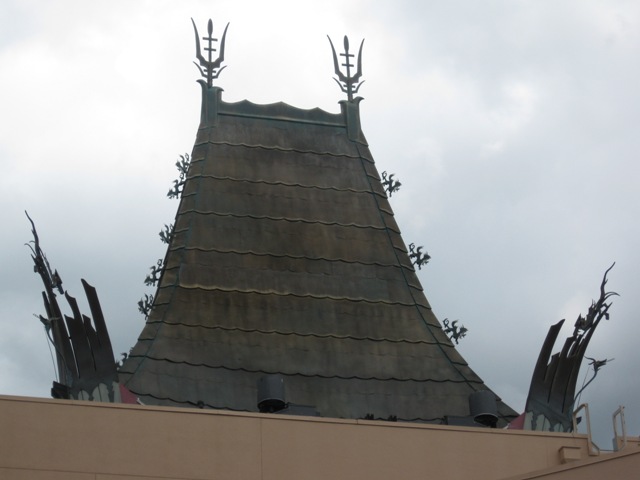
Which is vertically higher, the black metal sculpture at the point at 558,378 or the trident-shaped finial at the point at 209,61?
the trident-shaped finial at the point at 209,61

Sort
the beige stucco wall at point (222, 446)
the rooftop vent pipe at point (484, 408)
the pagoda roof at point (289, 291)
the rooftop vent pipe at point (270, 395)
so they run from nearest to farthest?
the beige stucco wall at point (222, 446) → the rooftop vent pipe at point (270, 395) → the rooftop vent pipe at point (484, 408) → the pagoda roof at point (289, 291)

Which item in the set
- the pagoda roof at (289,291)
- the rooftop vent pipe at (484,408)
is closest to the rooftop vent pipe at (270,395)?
the pagoda roof at (289,291)

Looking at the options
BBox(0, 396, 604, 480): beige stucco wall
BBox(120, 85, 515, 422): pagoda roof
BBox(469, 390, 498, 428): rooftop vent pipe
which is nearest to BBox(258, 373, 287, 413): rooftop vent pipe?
BBox(0, 396, 604, 480): beige stucco wall

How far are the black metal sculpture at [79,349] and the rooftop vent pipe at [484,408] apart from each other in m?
5.55

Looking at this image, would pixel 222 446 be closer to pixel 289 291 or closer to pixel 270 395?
pixel 270 395

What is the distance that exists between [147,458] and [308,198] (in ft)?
32.6

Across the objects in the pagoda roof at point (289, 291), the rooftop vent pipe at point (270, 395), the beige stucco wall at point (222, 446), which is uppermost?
the pagoda roof at point (289, 291)

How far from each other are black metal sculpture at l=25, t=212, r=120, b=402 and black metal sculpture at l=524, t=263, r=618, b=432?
21.8 ft

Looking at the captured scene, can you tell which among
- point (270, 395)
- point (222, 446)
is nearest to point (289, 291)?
A: point (270, 395)

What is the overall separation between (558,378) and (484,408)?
157cm

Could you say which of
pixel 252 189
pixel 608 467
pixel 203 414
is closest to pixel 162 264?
pixel 252 189

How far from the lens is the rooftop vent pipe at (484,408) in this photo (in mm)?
20703

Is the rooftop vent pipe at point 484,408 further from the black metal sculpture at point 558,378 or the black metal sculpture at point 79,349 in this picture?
the black metal sculpture at point 79,349

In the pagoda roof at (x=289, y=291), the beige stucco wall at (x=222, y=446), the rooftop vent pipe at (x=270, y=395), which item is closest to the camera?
the beige stucco wall at (x=222, y=446)
